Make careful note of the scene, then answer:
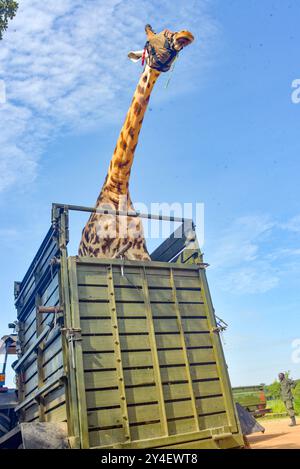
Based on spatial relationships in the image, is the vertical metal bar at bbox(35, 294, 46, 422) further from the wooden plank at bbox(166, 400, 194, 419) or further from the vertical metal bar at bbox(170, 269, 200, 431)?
the vertical metal bar at bbox(170, 269, 200, 431)

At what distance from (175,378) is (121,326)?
1.10m

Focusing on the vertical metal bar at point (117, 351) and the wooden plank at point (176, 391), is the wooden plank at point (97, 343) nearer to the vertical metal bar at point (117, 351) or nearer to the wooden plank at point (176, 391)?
the vertical metal bar at point (117, 351)

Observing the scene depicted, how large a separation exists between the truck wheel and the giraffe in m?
3.87

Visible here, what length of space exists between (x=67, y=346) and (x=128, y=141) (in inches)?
184

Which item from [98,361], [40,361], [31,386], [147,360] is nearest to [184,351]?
[147,360]

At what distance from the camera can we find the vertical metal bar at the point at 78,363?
518 centimetres

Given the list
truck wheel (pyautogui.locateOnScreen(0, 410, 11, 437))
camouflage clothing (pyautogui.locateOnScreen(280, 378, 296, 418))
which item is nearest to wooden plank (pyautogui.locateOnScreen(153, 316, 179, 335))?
truck wheel (pyautogui.locateOnScreen(0, 410, 11, 437))

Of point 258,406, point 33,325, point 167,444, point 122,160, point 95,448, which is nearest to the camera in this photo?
point 95,448

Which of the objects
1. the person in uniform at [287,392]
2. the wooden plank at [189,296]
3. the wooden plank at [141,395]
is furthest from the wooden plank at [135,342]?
the person in uniform at [287,392]

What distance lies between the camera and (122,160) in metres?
8.79

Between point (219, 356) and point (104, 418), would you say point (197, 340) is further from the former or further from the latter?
point (104, 418)

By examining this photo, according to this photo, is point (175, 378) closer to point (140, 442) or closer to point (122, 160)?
point (140, 442)
